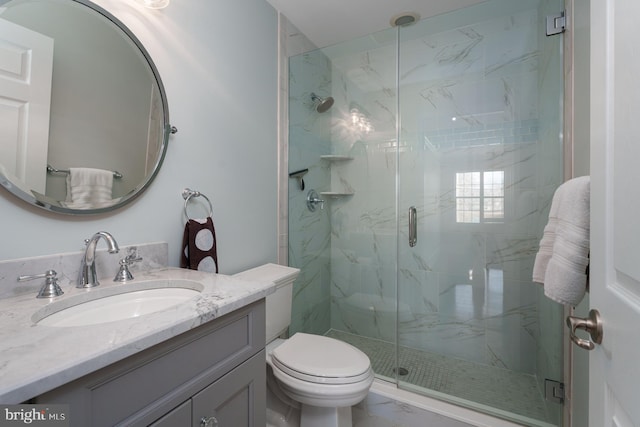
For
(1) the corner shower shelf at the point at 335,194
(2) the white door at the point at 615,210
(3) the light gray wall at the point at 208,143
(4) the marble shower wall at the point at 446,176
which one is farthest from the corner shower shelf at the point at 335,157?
(2) the white door at the point at 615,210

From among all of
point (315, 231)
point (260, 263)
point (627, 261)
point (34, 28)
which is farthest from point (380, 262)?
point (34, 28)

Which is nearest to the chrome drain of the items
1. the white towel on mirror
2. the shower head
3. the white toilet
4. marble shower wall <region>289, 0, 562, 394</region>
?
marble shower wall <region>289, 0, 562, 394</region>

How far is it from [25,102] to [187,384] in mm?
938

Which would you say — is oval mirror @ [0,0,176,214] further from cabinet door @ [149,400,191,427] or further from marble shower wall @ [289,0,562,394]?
marble shower wall @ [289,0,562,394]

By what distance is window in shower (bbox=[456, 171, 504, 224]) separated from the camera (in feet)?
6.33

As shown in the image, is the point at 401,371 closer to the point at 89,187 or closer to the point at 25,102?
the point at 89,187

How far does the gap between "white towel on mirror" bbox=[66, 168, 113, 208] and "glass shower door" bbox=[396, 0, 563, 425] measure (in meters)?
1.74

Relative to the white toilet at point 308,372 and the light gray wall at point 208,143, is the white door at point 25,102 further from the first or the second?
the white toilet at point 308,372

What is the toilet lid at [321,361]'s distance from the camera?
1.19 m

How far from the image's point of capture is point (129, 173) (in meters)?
1.08

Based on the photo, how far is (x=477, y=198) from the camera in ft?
6.51

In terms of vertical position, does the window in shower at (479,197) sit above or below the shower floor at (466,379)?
above

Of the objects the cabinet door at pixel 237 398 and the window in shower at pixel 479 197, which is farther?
the window in shower at pixel 479 197

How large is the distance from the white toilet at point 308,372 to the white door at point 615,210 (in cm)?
80
